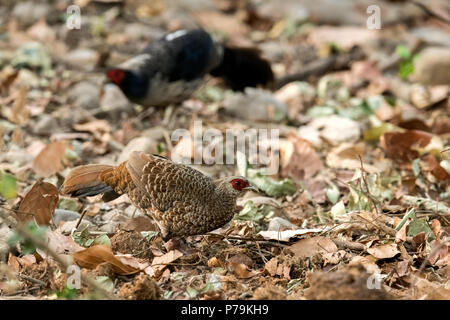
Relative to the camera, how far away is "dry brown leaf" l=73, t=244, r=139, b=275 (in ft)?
11.9

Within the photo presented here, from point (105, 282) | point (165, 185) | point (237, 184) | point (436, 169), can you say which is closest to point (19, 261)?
point (105, 282)

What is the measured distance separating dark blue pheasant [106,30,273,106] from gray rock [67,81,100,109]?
15.5 inches

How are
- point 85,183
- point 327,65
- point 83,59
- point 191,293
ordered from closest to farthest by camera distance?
point 191,293 → point 85,183 → point 83,59 → point 327,65

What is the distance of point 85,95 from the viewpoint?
7.11 meters

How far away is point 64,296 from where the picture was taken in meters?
3.33

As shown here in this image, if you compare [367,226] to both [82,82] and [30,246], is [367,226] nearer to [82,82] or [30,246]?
[30,246]

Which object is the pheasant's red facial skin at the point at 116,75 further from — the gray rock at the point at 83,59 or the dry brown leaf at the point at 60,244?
the dry brown leaf at the point at 60,244

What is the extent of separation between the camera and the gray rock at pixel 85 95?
7.04 m

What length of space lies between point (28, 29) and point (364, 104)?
4232mm

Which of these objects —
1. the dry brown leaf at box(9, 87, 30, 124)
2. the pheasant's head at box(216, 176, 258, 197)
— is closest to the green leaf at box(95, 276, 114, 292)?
the pheasant's head at box(216, 176, 258, 197)

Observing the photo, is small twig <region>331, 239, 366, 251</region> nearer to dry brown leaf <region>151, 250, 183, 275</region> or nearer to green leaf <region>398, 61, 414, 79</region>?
dry brown leaf <region>151, 250, 183, 275</region>

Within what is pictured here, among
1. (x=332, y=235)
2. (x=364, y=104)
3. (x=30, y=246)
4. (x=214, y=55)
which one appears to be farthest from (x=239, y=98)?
(x=30, y=246)

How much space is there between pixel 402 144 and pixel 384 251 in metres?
1.84

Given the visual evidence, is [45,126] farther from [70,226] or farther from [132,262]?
[132,262]
